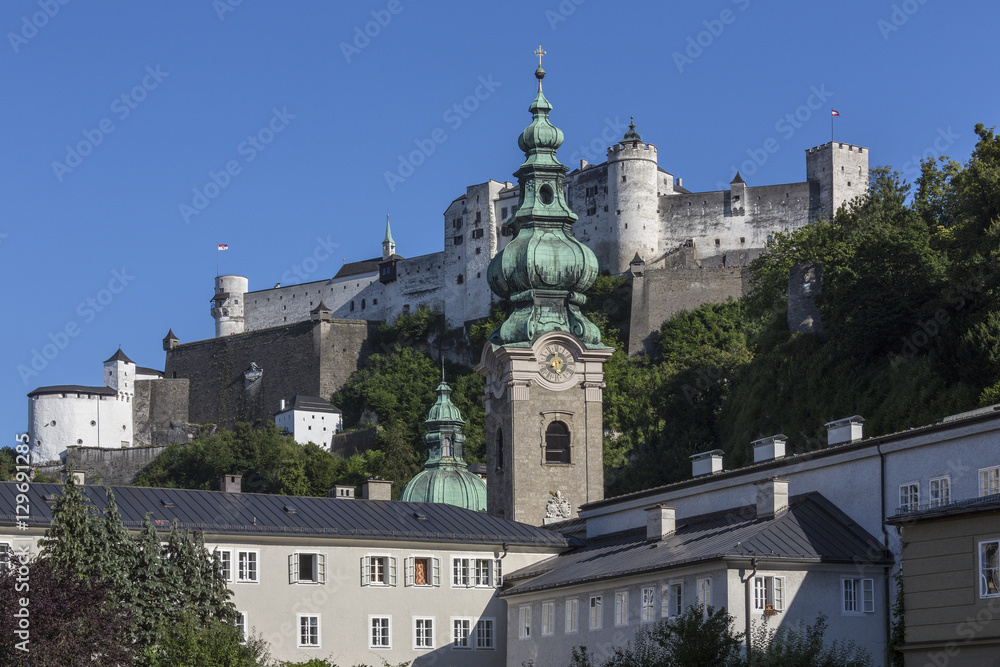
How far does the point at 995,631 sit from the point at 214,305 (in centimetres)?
12183

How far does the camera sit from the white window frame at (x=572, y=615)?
140 feet

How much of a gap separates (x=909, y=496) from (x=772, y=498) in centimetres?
339

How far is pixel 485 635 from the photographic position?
4650 centimetres

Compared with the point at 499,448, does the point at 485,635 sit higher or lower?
lower

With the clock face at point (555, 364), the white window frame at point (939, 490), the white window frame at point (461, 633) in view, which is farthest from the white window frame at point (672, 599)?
the clock face at point (555, 364)

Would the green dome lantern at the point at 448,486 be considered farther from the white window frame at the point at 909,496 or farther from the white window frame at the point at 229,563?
the white window frame at the point at 909,496

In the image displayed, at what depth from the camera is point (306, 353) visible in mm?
134000

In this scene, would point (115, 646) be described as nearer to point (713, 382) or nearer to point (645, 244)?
point (713, 382)

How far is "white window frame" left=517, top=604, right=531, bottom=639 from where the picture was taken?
44906 millimetres

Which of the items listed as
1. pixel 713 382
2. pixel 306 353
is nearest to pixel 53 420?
pixel 306 353

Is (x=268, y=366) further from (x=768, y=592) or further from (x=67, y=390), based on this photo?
(x=768, y=592)

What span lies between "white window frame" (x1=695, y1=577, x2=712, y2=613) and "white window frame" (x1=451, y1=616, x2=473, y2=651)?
975 cm

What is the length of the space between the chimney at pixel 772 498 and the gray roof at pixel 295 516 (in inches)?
365

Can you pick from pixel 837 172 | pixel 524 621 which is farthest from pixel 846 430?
pixel 837 172
